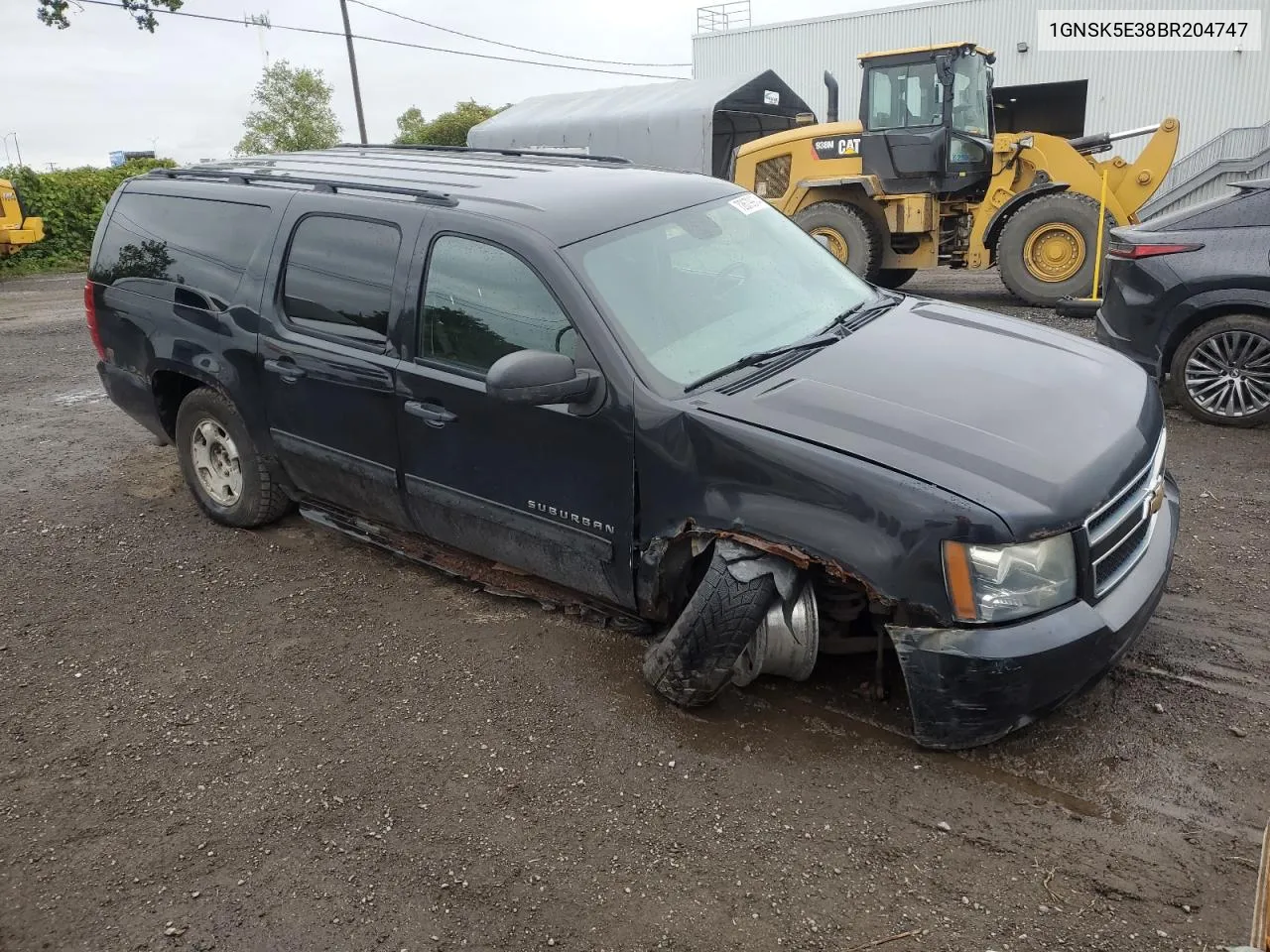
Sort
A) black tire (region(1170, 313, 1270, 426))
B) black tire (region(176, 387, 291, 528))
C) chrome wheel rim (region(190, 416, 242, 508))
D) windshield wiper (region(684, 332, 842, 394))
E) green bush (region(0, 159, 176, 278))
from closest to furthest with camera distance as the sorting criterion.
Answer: windshield wiper (region(684, 332, 842, 394)) → black tire (region(176, 387, 291, 528)) → chrome wheel rim (region(190, 416, 242, 508)) → black tire (region(1170, 313, 1270, 426)) → green bush (region(0, 159, 176, 278))

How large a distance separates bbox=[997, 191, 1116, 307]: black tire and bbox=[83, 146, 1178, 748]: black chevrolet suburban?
694cm

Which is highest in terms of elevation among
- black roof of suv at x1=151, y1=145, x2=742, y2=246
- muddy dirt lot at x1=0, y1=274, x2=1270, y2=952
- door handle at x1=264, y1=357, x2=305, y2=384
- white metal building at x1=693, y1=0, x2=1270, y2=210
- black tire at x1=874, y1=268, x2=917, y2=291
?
white metal building at x1=693, y1=0, x2=1270, y2=210

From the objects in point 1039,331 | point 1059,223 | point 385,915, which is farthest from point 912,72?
point 385,915

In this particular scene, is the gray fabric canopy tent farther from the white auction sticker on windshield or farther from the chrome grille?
the chrome grille

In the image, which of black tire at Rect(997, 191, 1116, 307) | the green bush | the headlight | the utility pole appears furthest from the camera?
the utility pole

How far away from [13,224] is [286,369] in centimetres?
1779

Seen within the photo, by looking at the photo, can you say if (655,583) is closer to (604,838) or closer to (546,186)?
(604,838)

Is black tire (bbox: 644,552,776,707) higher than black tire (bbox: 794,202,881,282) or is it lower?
lower

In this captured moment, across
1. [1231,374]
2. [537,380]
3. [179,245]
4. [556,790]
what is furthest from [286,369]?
[1231,374]

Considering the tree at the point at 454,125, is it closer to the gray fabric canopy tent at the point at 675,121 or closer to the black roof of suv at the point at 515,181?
the gray fabric canopy tent at the point at 675,121

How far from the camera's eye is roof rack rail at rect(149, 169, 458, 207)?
12.9 feet

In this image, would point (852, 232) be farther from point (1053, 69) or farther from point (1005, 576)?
point (1053, 69)

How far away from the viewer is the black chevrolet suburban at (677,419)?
2.83 m

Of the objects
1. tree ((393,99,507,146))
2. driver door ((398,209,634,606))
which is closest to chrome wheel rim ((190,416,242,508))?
driver door ((398,209,634,606))
